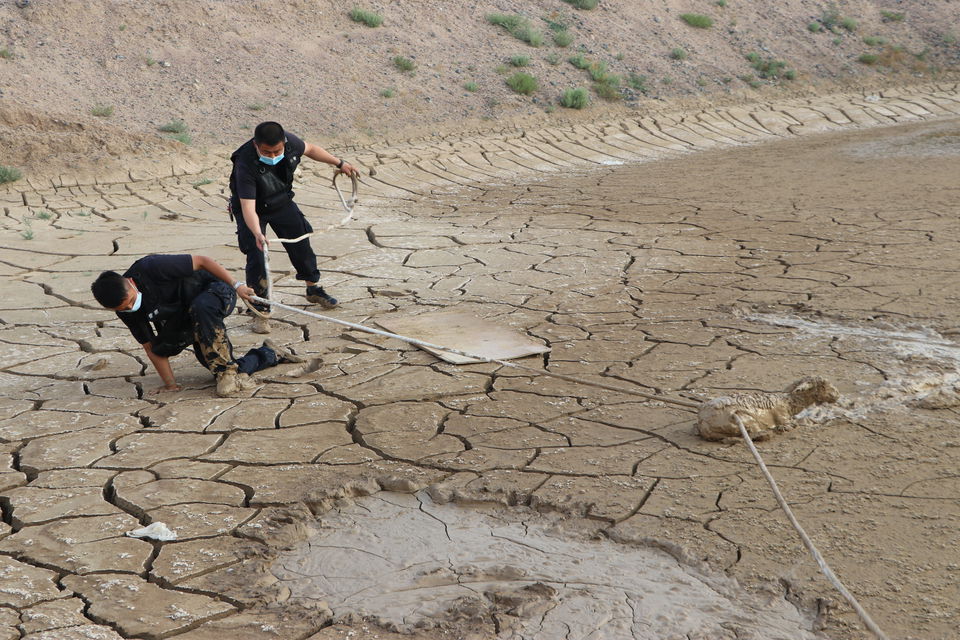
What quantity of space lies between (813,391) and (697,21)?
12876 mm

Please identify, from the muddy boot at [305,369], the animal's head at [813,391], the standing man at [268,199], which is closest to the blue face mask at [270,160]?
the standing man at [268,199]

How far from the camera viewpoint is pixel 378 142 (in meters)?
11.0

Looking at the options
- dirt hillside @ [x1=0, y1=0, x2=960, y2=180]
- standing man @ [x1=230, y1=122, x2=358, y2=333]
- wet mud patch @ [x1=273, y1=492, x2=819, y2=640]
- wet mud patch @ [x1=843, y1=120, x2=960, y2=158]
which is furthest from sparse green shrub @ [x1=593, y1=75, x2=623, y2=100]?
wet mud patch @ [x1=273, y1=492, x2=819, y2=640]

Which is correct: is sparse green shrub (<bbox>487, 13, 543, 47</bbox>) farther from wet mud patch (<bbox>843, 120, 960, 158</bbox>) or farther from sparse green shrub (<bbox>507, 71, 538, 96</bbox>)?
wet mud patch (<bbox>843, 120, 960, 158</bbox>)

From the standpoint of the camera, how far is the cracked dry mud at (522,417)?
2893mm

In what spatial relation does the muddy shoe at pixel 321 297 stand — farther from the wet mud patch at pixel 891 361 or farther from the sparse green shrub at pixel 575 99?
the sparse green shrub at pixel 575 99

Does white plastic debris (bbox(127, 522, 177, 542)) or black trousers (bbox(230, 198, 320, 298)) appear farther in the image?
black trousers (bbox(230, 198, 320, 298))

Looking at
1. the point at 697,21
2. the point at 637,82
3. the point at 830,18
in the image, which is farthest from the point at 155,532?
the point at 830,18

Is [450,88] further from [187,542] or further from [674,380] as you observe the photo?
[187,542]

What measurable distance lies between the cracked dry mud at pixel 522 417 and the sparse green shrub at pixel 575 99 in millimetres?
4380

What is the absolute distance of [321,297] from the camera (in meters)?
5.89

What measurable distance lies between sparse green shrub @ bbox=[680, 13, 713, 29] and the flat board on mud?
453 inches

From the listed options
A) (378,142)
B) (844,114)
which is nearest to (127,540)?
(378,142)

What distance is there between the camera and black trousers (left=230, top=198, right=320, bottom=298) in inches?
218
